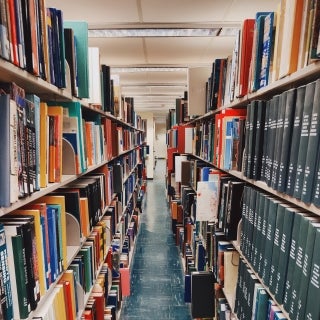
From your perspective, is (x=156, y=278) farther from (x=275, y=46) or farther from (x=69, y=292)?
(x=275, y=46)

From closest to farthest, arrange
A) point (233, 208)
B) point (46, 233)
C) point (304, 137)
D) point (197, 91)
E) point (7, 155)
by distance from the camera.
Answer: point (7, 155), point (304, 137), point (46, 233), point (233, 208), point (197, 91)

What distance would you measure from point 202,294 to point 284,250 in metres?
1.33

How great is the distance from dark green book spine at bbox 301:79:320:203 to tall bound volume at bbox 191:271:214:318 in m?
1.44

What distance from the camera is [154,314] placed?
2.88 m

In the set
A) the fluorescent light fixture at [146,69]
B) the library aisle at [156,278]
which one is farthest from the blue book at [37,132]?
the fluorescent light fixture at [146,69]

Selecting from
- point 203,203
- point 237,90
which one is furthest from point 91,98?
point 203,203

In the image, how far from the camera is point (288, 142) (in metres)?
0.97

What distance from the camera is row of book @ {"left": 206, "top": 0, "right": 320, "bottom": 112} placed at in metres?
0.89

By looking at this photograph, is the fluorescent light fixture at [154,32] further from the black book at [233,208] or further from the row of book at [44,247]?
the black book at [233,208]

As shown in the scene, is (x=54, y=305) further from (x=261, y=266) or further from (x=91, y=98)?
(x=91, y=98)

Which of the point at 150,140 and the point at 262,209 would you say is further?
the point at 150,140

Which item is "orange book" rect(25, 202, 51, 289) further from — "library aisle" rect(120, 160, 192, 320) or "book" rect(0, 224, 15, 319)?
"library aisle" rect(120, 160, 192, 320)

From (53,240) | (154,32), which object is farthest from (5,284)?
(154,32)

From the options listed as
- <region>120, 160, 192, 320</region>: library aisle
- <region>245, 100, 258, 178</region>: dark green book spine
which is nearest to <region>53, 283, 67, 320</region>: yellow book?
<region>245, 100, 258, 178</region>: dark green book spine
